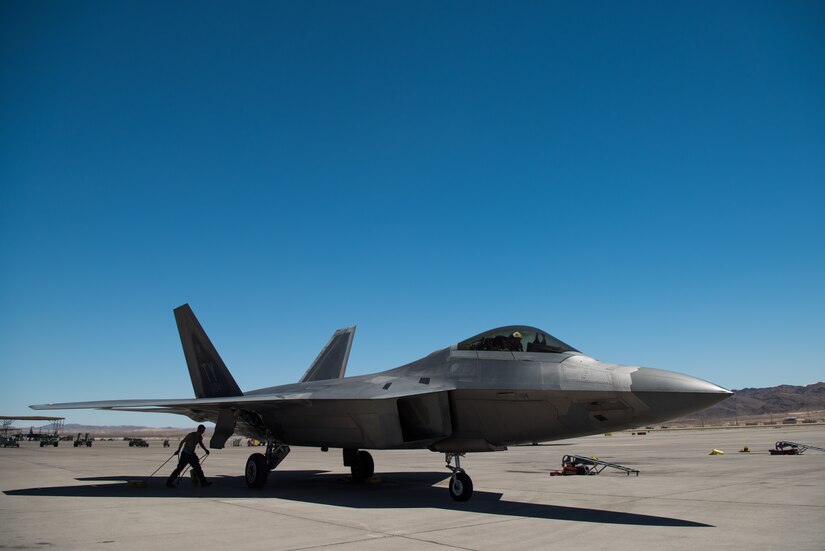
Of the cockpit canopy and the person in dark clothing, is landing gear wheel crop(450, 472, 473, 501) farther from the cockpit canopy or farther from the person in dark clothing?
the person in dark clothing

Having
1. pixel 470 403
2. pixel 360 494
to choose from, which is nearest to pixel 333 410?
pixel 360 494

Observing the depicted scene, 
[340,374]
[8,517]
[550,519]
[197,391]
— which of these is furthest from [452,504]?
[340,374]

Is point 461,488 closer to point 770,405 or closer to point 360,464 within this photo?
point 360,464

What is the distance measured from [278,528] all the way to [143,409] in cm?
593

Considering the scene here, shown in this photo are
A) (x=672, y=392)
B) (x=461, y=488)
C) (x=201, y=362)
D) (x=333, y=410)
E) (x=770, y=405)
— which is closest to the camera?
(x=672, y=392)

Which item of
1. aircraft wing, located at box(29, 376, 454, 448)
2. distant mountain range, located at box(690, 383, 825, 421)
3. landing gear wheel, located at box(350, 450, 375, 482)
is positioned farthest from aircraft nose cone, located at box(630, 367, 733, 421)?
distant mountain range, located at box(690, 383, 825, 421)

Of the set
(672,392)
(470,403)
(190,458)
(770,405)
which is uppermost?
(672,392)

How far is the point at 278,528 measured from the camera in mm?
6555

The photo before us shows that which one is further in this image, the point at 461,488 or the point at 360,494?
Answer: the point at 360,494

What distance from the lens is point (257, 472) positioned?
1112 centimetres

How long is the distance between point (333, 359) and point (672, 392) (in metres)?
12.9

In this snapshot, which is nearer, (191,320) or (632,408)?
(632,408)

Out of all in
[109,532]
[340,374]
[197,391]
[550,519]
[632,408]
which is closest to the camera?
[109,532]

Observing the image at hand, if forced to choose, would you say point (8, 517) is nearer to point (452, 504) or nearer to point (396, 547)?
point (396, 547)
